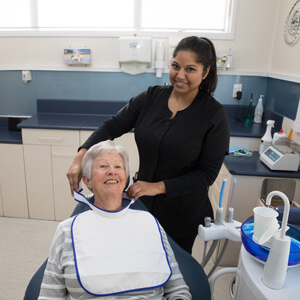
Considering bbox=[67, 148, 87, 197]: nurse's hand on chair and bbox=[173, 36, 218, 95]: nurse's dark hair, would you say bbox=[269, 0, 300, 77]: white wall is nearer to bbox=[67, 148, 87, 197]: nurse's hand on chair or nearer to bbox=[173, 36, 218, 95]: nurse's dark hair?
bbox=[173, 36, 218, 95]: nurse's dark hair

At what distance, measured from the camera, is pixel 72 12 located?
295cm

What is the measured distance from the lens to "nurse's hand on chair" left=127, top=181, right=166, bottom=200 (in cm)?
126

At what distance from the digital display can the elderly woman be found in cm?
109

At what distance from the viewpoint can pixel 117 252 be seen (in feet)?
3.85

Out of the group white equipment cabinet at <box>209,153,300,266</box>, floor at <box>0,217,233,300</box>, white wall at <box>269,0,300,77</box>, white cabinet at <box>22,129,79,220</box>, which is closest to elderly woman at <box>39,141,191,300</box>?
white equipment cabinet at <box>209,153,300,266</box>

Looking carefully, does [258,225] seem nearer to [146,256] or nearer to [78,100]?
[146,256]

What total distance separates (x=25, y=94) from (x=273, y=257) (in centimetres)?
285

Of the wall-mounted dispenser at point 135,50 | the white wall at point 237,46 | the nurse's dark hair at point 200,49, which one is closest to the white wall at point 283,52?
the white wall at point 237,46

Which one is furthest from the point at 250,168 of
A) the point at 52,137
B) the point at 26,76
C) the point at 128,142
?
the point at 26,76

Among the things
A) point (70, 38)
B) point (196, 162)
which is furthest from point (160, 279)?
point (70, 38)

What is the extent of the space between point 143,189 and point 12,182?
6.29 feet

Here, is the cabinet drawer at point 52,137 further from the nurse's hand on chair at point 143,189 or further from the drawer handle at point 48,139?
the nurse's hand on chair at point 143,189

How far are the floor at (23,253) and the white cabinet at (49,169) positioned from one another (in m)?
0.15

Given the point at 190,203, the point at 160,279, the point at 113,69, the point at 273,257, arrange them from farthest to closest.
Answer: the point at 113,69 < the point at 190,203 < the point at 160,279 < the point at 273,257
